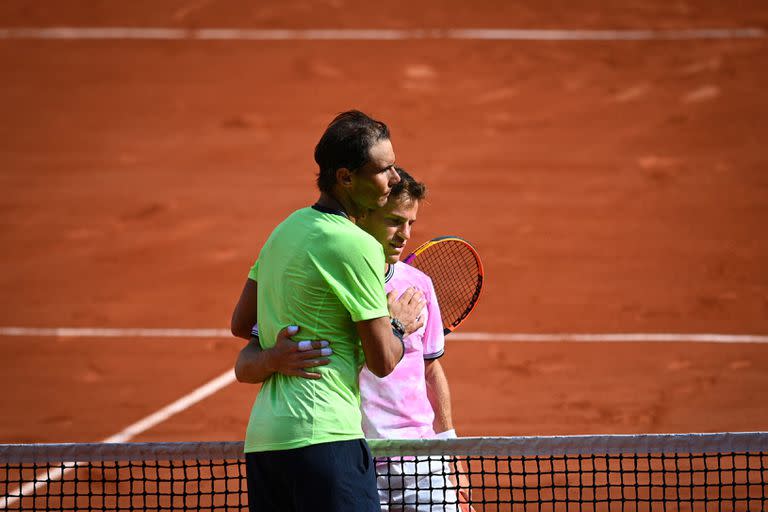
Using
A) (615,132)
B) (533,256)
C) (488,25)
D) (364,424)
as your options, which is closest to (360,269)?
(364,424)

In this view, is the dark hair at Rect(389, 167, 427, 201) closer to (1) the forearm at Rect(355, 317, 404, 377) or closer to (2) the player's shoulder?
(2) the player's shoulder

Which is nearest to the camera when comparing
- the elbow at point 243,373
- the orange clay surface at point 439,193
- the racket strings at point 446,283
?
the elbow at point 243,373

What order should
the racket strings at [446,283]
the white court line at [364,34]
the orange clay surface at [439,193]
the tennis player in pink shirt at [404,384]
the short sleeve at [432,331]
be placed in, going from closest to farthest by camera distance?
the tennis player in pink shirt at [404,384], the short sleeve at [432,331], the racket strings at [446,283], the orange clay surface at [439,193], the white court line at [364,34]

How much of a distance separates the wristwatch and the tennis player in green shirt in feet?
0.68

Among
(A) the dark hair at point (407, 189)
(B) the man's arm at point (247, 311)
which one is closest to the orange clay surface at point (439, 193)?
→ (A) the dark hair at point (407, 189)

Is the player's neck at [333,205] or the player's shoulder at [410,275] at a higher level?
the player's neck at [333,205]

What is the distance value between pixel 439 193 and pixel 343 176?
9.48m

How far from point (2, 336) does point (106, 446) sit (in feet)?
19.6

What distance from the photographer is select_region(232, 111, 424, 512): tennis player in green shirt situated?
9.72 feet

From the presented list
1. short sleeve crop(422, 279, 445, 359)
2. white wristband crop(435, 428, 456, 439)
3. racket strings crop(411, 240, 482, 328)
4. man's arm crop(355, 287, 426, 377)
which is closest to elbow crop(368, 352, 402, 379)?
man's arm crop(355, 287, 426, 377)

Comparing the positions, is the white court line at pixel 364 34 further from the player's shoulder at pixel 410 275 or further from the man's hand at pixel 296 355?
the man's hand at pixel 296 355

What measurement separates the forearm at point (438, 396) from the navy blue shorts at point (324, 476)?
40.7 inches

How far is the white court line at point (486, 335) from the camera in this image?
30.2ft

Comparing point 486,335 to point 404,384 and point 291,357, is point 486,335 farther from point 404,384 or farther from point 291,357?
point 291,357
